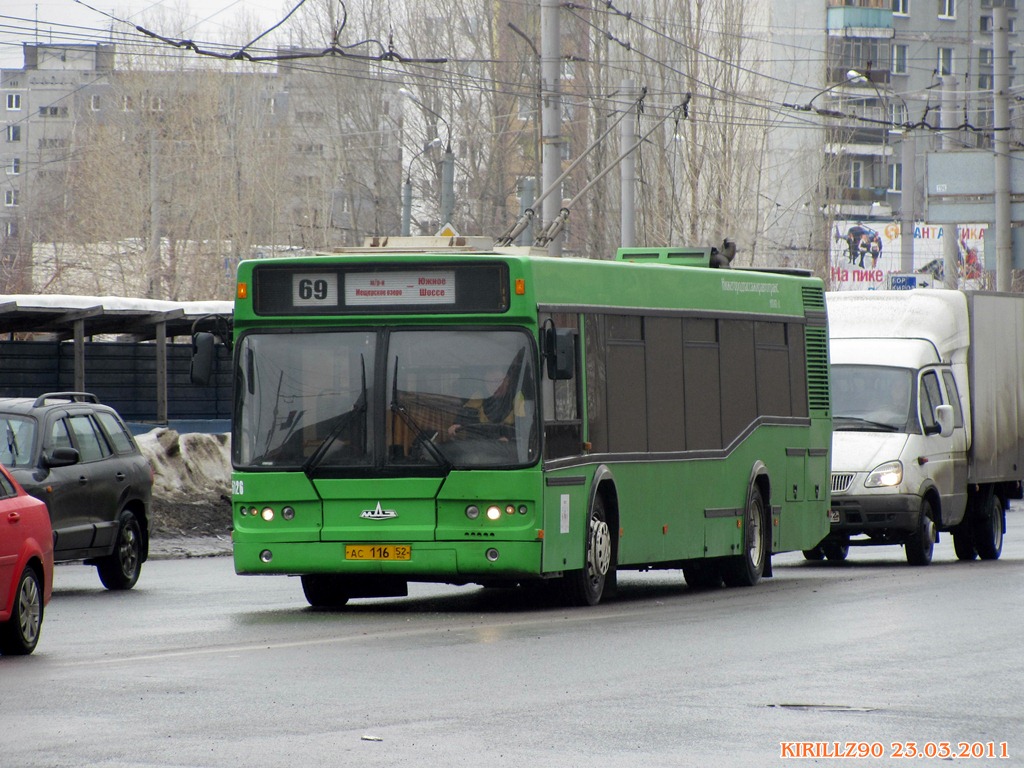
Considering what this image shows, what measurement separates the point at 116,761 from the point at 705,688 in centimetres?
332

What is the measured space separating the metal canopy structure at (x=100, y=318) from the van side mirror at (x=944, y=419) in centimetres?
1084

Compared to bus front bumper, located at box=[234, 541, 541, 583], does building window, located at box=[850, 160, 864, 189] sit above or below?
above

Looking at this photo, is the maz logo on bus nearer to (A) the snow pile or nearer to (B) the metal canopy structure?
(A) the snow pile

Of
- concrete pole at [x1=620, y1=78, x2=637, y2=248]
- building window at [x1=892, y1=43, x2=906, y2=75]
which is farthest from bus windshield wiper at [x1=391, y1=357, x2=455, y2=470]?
building window at [x1=892, y1=43, x2=906, y2=75]

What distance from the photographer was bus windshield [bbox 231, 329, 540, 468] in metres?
14.2

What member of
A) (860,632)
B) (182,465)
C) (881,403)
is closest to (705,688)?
(860,632)

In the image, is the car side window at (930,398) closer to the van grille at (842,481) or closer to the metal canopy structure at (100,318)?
the van grille at (842,481)

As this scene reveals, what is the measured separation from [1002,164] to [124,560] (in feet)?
79.8

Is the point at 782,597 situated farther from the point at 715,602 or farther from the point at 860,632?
the point at 860,632

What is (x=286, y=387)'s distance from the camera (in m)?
14.5

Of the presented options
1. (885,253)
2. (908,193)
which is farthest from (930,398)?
(885,253)

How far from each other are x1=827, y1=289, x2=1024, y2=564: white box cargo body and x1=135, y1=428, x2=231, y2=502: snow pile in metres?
8.56

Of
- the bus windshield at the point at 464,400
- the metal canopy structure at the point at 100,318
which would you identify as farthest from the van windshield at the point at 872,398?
the metal canopy structure at the point at 100,318

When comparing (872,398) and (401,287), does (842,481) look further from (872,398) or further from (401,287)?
(401,287)
